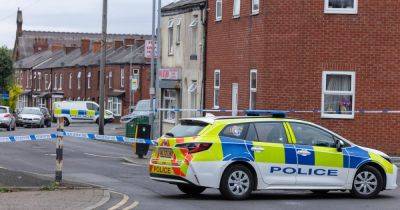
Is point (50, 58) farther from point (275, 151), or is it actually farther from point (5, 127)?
point (275, 151)

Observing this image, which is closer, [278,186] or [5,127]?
[278,186]

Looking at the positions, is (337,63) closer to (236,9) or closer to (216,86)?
(236,9)

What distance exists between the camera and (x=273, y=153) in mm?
15258

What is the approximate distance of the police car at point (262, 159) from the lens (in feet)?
48.6

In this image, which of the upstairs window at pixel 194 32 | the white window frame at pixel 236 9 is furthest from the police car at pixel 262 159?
the upstairs window at pixel 194 32

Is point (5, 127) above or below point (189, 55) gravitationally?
below

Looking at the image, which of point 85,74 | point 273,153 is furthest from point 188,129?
point 85,74

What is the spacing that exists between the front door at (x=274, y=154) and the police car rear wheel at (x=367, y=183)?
54.0 inches

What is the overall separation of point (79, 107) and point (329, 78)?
46.5 m

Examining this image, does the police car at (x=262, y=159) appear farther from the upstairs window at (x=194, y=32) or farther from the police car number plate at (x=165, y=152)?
the upstairs window at (x=194, y=32)

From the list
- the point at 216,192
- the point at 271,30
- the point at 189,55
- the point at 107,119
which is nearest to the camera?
the point at 216,192

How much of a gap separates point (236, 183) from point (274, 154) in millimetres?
880

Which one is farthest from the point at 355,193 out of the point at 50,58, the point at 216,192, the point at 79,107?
the point at 50,58

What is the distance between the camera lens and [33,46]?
5022 inches
